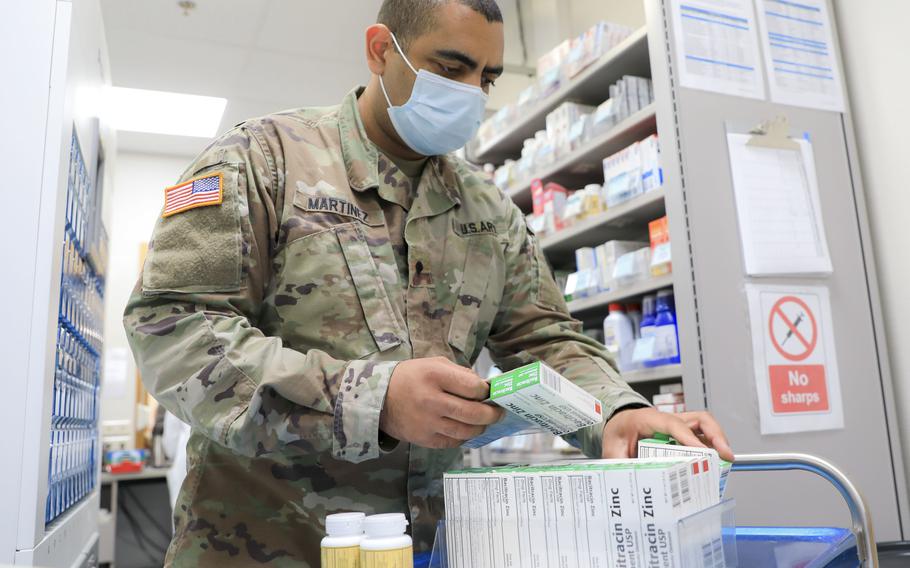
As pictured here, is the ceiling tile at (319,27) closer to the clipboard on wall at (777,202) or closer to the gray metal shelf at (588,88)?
the gray metal shelf at (588,88)

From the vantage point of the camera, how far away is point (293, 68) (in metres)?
5.32

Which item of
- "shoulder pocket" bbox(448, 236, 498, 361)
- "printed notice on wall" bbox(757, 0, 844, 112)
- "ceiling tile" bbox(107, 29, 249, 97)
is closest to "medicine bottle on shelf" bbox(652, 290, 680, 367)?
"printed notice on wall" bbox(757, 0, 844, 112)

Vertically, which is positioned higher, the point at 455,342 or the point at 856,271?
the point at 856,271

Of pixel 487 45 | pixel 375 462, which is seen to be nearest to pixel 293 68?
pixel 487 45

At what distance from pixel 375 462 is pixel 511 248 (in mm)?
530

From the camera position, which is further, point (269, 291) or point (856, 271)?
point (856, 271)

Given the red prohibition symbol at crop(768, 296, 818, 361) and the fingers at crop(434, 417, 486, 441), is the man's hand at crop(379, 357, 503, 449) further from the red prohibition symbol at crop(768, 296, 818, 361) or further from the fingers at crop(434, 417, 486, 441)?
the red prohibition symbol at crop(768, 296, 818, 361)

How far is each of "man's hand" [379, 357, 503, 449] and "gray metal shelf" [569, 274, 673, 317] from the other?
1594 mm

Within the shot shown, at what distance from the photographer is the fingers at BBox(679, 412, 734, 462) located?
1058 mm

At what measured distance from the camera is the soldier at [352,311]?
0.96 meters

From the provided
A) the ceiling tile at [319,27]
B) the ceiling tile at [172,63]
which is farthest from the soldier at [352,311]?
the ceiling tile at [172,63]

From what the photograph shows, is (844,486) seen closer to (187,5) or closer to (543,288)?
(543,288)

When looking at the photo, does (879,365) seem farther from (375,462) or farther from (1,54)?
(1,54)

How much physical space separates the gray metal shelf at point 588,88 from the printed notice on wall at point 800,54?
0.43m
